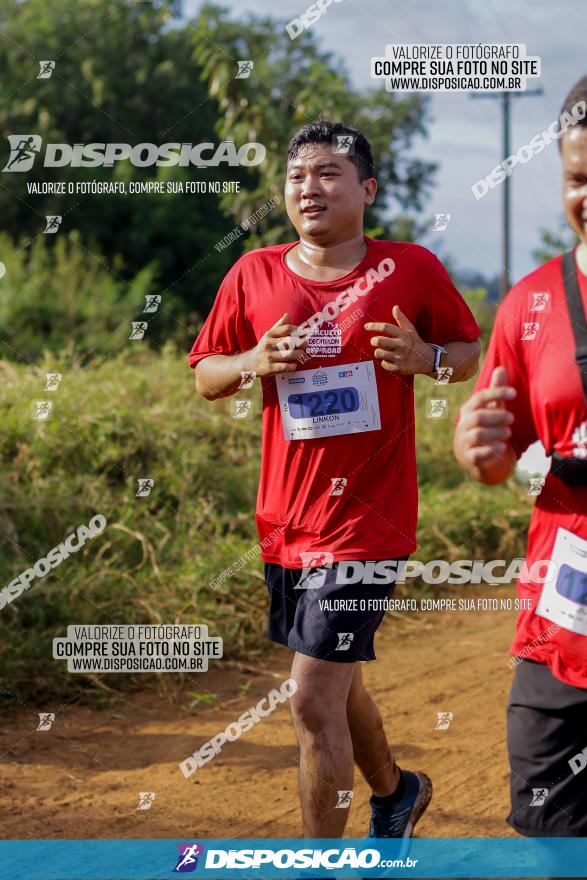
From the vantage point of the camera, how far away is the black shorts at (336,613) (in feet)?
11.0

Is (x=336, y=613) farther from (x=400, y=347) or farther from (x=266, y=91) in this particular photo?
(x=266, y=91)

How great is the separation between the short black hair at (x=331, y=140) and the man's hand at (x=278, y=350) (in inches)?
24.4

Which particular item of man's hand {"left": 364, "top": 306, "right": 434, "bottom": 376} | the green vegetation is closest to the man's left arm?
man's hand {"left": 364, "top": 306, "right": 434, "bottom": 376}

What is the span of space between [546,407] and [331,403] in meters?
1.02

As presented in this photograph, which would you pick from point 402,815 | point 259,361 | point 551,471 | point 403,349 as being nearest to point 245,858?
→ point 402,815

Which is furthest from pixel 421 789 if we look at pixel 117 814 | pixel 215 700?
pixel 215 700

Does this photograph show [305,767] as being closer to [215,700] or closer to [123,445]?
[215,700]

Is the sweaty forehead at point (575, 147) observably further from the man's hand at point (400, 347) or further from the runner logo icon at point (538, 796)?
the runner logo icon at point (538, 796)

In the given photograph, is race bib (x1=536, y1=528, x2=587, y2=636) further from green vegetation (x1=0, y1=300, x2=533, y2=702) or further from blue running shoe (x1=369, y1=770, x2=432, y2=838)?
green vegetation (x1=0, y1=300, x2=533, y2=702)

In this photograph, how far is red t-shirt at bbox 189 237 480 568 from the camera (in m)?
3.44

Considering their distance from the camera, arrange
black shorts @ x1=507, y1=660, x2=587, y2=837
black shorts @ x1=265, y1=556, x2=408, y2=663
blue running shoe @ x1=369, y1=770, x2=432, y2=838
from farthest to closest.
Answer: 1. blue running shoe @ x1=369, y1=770, x2=432, y2=838
2. black shorts @ x1=265, y1=556, x2=408, y2=663
3. black shorts @ x1=507, y1=660, x2=587, y2=837

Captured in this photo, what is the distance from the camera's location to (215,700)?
5.70 m

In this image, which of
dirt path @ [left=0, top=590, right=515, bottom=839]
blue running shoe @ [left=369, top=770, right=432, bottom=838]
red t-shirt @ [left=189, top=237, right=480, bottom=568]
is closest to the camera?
red t-shirt @ [left=189, top=237, right=480, bottom=568]

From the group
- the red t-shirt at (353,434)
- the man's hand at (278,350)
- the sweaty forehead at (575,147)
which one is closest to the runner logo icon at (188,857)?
the red t-shirt at (353,434)
